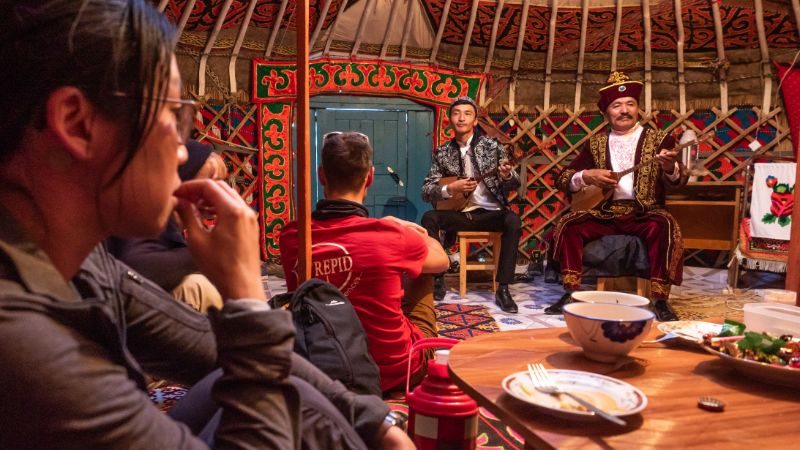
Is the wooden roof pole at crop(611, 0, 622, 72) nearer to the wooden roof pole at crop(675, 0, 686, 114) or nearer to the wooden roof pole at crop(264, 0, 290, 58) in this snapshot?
the wooden roof pole at crop(675, 0, 686, 114)

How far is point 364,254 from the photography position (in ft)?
4.04

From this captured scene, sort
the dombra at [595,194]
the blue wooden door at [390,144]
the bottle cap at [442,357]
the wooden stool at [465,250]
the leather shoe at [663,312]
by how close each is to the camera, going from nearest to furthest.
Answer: the bottle cap at [442,357]
the leather shoe at [663,312]
the dombra at [595,194]
the wooden stool at [465,250]
the blue wooden door at [390,144]

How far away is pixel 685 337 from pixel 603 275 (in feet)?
6.15

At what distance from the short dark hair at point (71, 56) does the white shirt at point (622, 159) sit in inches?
99.0

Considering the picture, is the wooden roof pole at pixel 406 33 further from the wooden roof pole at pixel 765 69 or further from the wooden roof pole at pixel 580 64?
the wooden roof pole at pixel 765 69

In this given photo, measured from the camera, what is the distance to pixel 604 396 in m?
0.55

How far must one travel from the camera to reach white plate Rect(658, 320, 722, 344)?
783mm

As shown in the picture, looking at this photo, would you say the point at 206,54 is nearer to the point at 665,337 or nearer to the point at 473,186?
the point at 473,186

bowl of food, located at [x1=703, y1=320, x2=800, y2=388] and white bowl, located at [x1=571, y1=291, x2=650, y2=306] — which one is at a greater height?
white bowl, located at [x1=571, y1=291, x2=650, y2=306]

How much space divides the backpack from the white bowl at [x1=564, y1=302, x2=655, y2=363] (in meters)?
0.47

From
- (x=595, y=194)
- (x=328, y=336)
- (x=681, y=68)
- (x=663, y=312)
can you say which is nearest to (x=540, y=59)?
(x=681, y=68)

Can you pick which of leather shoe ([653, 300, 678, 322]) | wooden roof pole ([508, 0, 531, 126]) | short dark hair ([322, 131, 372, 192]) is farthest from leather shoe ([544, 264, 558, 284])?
short dark hair ([322, 131, 372, 192])

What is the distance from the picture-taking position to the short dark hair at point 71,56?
39cm

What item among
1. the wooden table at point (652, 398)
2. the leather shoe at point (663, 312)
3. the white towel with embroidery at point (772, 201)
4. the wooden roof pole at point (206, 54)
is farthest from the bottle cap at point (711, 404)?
the wooden roof pole at point (206, 54)
